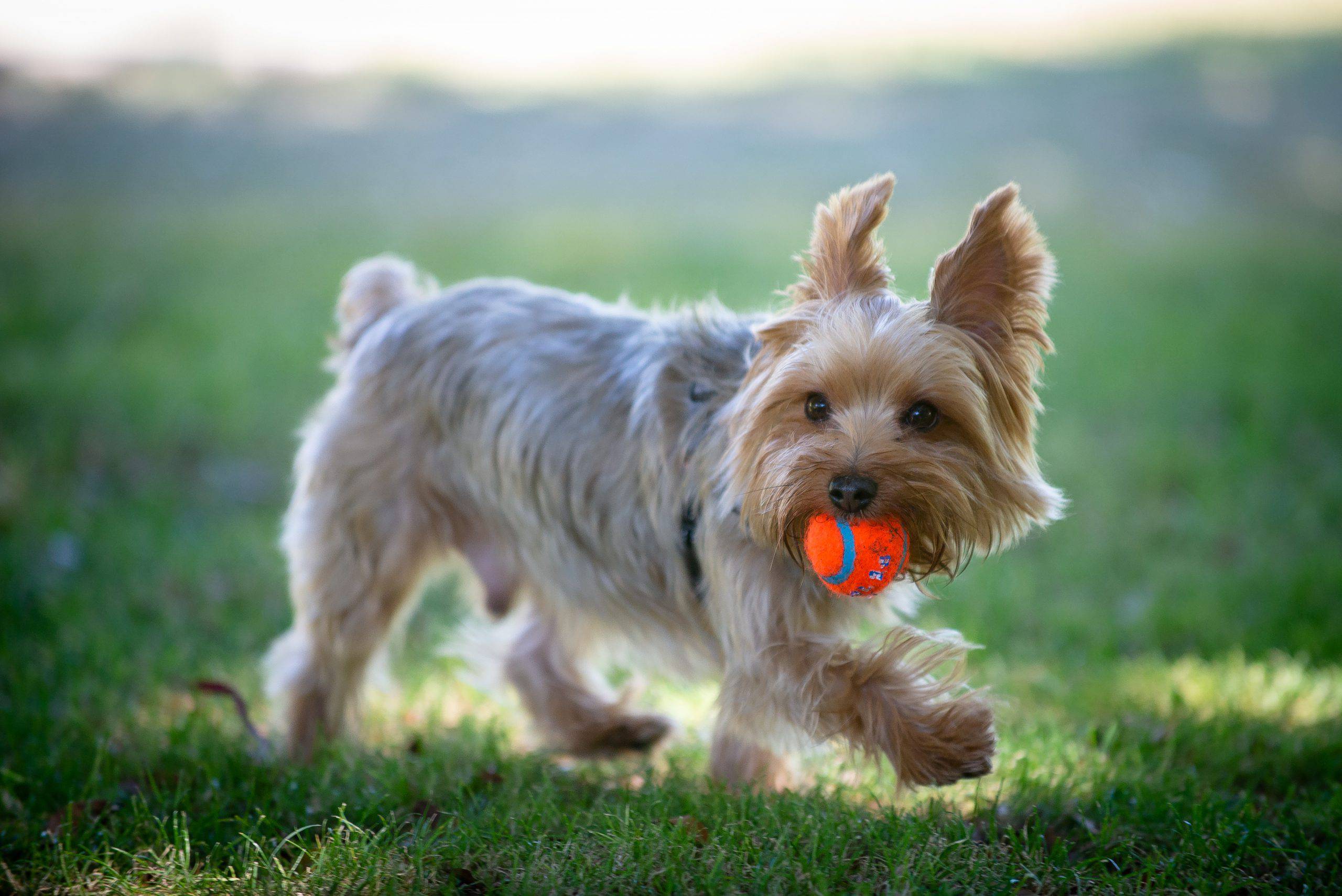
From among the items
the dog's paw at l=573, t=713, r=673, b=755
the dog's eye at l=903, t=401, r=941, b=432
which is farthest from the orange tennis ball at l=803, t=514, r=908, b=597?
the dog's paw at l=573, t=713, r=673, b=755

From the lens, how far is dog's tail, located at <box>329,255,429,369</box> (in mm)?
4699

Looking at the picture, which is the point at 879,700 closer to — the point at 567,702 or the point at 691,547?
the point at 691,547

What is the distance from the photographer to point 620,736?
183 inches

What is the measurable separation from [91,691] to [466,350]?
2247 millimetres

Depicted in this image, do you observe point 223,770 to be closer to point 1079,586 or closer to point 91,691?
point 91,691

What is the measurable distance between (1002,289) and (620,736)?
2450 millimetres

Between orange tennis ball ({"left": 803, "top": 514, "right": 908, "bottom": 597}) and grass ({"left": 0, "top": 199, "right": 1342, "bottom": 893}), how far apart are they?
779mm

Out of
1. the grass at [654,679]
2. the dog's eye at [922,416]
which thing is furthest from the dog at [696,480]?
the grass at [654,679]

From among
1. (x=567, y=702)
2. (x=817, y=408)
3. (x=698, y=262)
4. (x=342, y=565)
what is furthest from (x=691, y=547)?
(x=698, y=262)

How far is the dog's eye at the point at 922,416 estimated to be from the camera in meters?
3.25

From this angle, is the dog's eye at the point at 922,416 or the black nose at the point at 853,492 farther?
the dog's eye at the point at 922,416

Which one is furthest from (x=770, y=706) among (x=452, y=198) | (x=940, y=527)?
(x=452, y=198)

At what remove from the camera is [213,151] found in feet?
52.2

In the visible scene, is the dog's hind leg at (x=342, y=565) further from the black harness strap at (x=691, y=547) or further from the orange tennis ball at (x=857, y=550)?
the orange tennis ball at (x=857, y=550)
